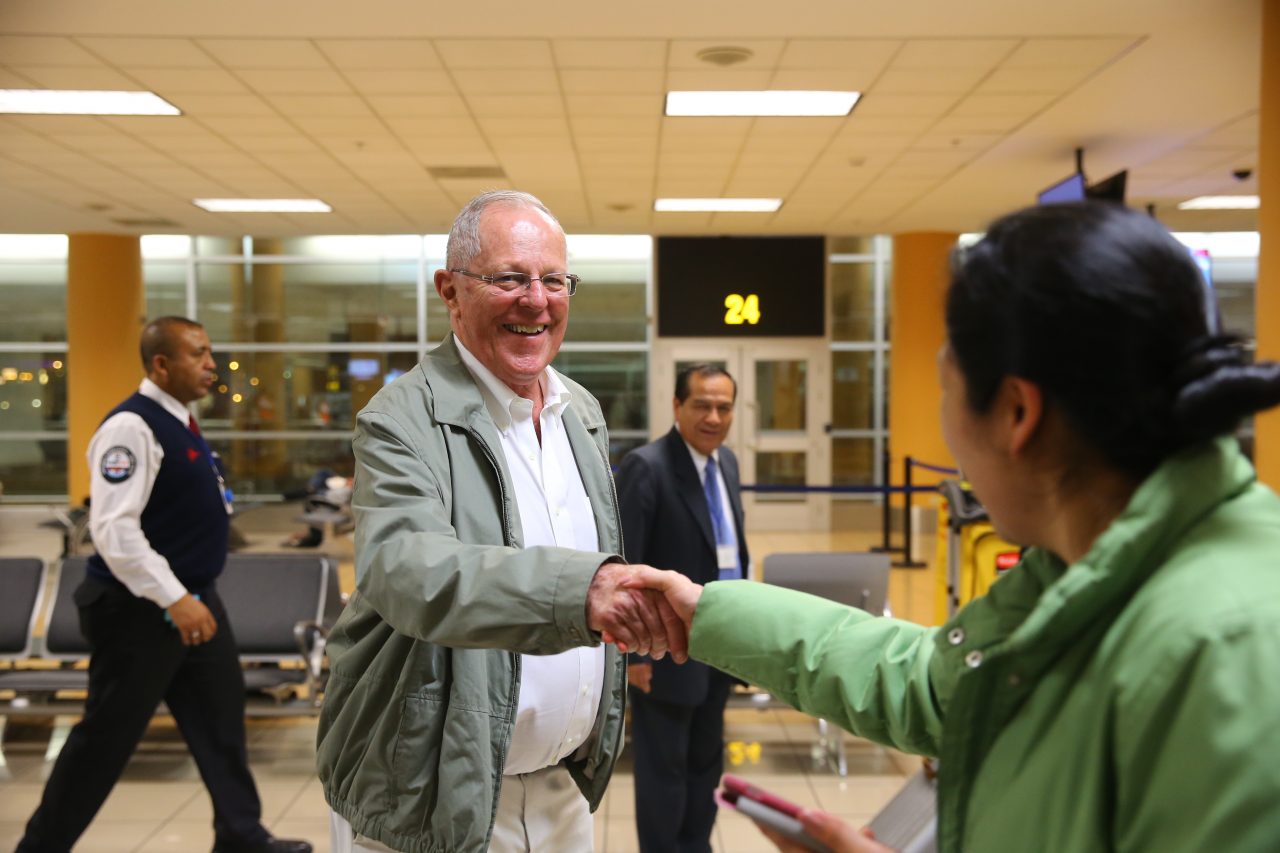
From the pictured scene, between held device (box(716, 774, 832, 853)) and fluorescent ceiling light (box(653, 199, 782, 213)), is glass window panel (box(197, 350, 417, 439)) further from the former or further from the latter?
held device (box(716, 774, 832, 853))

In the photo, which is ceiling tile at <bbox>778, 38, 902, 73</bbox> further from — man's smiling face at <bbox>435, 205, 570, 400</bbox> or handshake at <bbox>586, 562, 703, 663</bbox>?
handshake at <bbox>586, 562, 703, 663</bbox>

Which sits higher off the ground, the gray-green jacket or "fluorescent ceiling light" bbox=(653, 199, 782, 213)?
"fluorescent ceiling light" bbox=(653, 199, 782, 213)

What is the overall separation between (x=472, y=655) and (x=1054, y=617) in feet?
3.56

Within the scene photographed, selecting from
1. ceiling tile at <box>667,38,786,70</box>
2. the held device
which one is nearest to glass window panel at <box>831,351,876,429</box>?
ceiling tile at <box>667,38,786,70</box>

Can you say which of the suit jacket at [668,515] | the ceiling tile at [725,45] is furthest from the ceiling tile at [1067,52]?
the suit jacket at [668,515]

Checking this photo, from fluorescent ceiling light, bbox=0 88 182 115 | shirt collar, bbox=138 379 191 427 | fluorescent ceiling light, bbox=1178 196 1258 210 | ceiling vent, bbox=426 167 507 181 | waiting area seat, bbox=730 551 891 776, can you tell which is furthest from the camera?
fluorescent ceiling light, bbox=1178 196 1258 210

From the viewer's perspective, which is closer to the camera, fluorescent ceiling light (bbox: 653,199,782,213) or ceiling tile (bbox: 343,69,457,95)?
ceiling tile (bbox: 343,69,457,95)

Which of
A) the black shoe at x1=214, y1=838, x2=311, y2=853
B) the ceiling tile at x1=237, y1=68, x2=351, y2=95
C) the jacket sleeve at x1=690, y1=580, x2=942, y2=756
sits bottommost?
the black shoe at x1=214, y1=838, x2=311, y2=853

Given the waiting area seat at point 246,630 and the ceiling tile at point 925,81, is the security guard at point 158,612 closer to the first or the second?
the waiting area seat at point 246,630

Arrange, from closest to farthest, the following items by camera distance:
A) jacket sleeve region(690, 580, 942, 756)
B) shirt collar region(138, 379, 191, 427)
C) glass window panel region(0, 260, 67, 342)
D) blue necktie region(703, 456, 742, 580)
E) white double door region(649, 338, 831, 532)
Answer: jacket sleeve region(690, 580, 942, 756) < shirt collar region(138, 379, 191, 427) < blue necktie region(703, 456, 742, 580) < white double door region(649, 338, 831, 532) < glass window panel region(0, 260, 67, 342)

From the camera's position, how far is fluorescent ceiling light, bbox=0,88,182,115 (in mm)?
7363

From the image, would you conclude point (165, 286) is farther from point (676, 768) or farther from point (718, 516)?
point (676, 768)

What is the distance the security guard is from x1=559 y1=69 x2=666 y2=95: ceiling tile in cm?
365

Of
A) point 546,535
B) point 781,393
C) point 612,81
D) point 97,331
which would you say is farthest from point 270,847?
point 97,331
